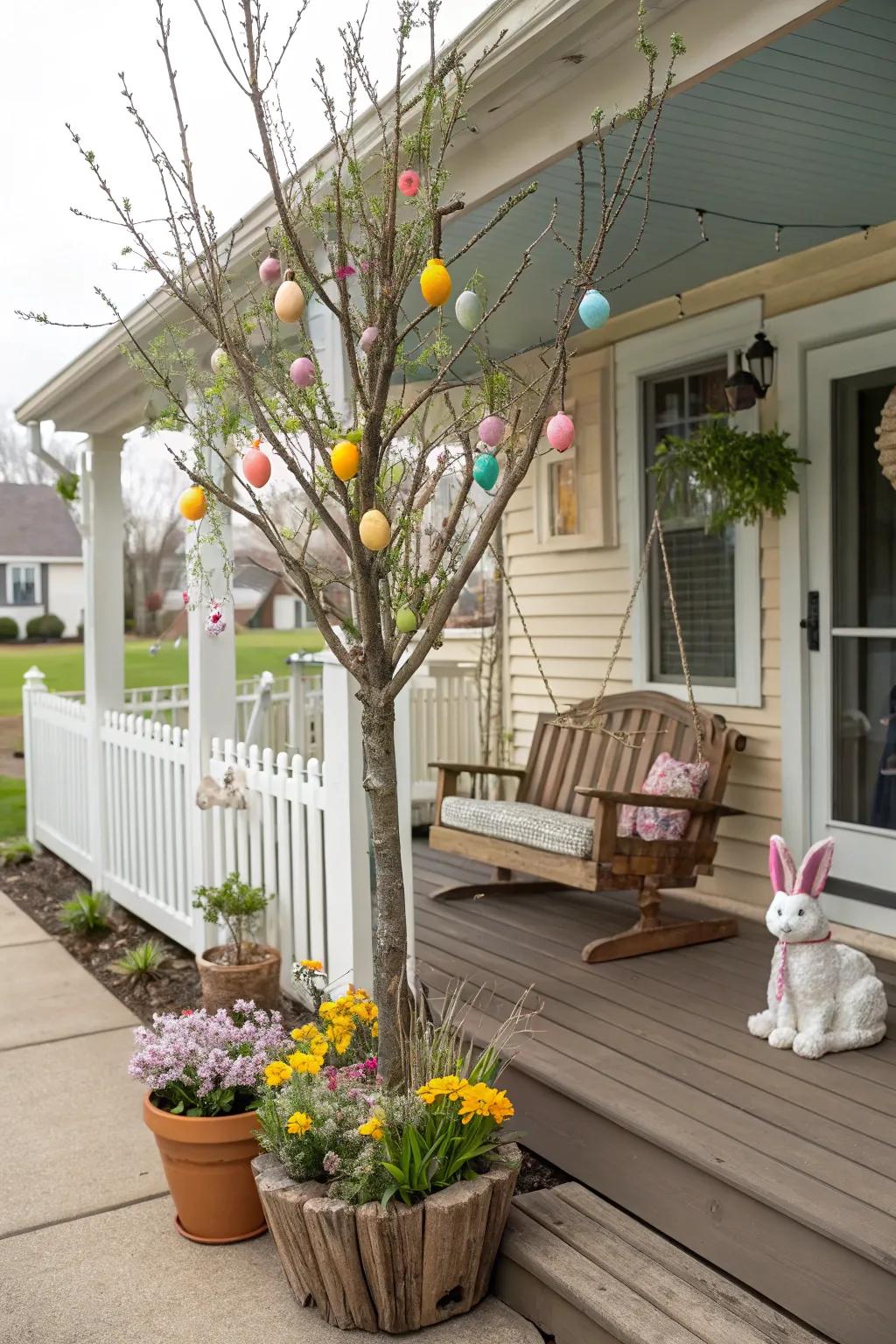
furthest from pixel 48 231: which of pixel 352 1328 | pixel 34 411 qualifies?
pixel 352 1328

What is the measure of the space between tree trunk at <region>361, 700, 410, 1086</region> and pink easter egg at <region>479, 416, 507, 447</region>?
2.07 ft

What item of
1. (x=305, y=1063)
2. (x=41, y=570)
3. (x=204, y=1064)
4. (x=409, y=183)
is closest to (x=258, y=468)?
(x=409, y=183)

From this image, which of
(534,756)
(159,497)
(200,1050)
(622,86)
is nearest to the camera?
(622,86)

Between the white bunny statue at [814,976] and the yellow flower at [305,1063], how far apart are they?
120 centimetres

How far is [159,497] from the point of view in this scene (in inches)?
476

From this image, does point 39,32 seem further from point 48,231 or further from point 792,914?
point 792,914

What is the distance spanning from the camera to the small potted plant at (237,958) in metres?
3.77

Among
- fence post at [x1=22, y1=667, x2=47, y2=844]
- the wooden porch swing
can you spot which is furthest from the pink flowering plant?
fence post at [x1=22, y1=667, x2=47, y2=844]

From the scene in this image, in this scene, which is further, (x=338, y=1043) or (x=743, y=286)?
(x=743, y=286)

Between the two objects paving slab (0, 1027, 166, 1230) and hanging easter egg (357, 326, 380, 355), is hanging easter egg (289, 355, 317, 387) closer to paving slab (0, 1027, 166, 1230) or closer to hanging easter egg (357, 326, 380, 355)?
hanging easter egg (357, 326, 380, 355)

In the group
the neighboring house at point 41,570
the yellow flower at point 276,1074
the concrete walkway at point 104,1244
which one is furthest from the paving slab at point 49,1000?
the neighboring house at point 41,570

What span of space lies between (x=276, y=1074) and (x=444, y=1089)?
41 centimetres

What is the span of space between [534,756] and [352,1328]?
293 centimetres

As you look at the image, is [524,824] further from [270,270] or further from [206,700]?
[270,270]
